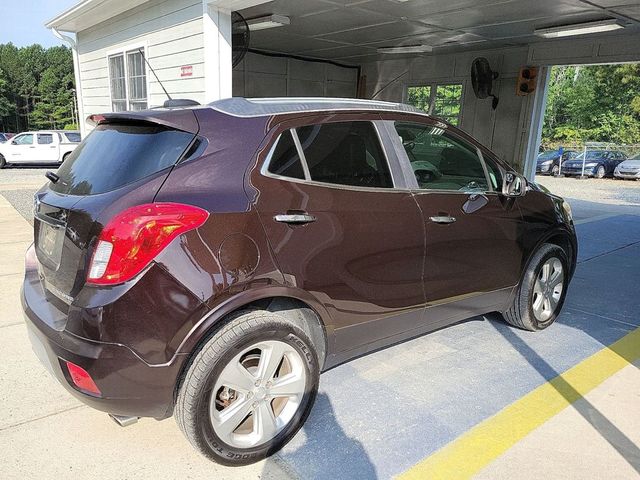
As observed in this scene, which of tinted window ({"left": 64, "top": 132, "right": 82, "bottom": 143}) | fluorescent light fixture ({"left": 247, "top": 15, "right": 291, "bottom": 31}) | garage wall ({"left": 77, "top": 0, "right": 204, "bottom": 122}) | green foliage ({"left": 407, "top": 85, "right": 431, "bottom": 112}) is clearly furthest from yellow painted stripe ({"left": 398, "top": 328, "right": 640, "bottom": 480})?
tinted window ({"left": 64, "top": 132, "right": 82, "bottom": 143})

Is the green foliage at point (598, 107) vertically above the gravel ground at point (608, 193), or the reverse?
the green foliage at point (598, 107)

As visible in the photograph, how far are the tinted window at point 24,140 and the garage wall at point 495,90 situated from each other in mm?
13678

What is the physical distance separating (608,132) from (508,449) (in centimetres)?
3930

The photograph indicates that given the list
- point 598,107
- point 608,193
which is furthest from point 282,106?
point 598,107

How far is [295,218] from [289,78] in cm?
1035

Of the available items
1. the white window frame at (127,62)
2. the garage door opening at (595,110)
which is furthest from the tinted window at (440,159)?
the garage door opening at (595,110)

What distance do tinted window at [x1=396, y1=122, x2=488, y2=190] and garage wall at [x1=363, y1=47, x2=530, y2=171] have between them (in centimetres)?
691

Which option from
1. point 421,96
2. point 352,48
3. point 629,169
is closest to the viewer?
point 352,48

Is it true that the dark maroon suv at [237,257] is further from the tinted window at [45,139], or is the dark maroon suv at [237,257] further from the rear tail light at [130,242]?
the tinted window at [45,139]

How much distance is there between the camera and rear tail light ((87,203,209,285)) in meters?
1.96

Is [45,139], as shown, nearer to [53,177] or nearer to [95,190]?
[53,177]

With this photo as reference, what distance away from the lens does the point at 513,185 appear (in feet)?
11.3

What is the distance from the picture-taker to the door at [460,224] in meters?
3.00

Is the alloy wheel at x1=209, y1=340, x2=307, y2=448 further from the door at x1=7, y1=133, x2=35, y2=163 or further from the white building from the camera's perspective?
the door at x1=7, y1=133, x2=35, y2=163
